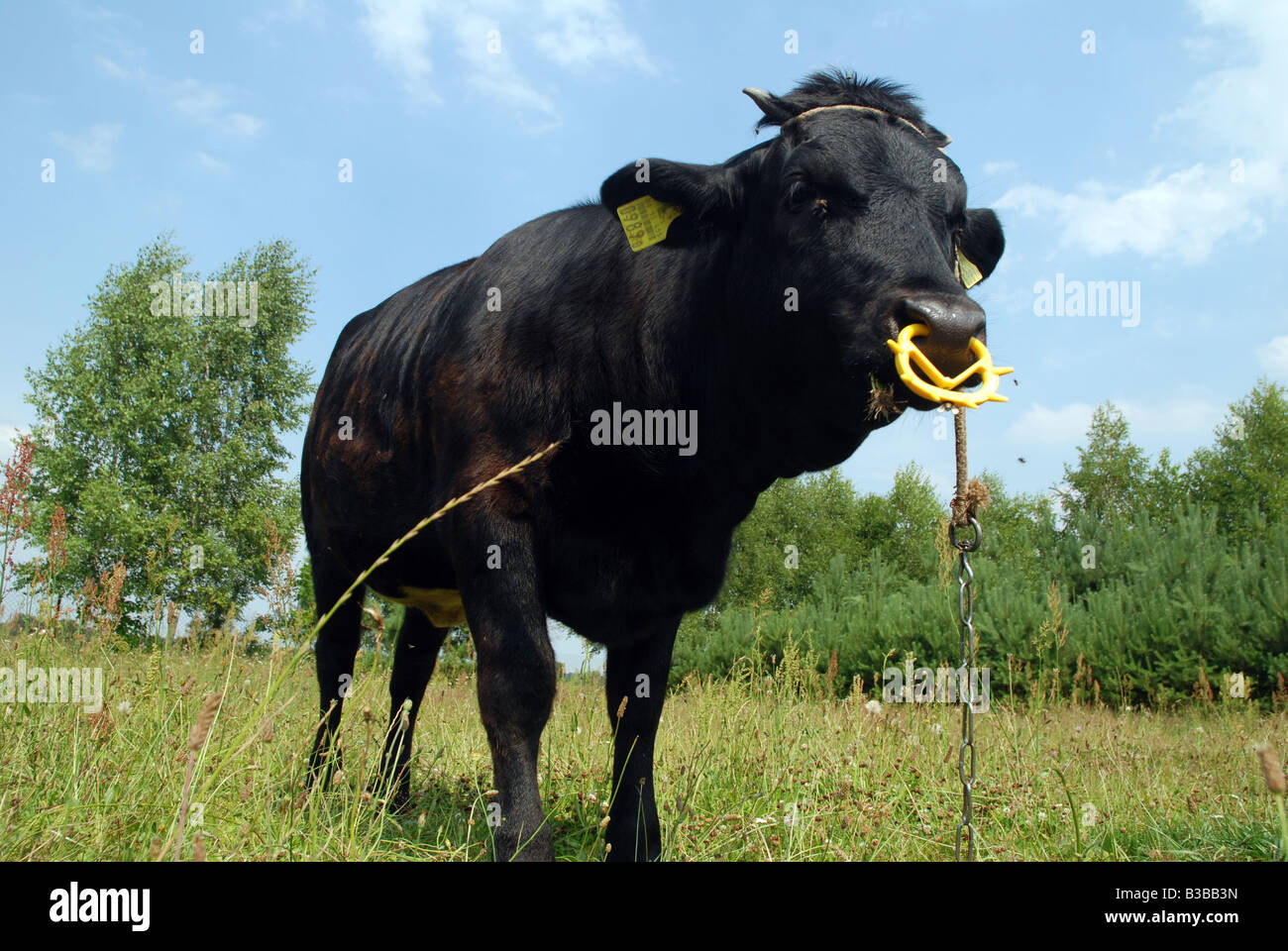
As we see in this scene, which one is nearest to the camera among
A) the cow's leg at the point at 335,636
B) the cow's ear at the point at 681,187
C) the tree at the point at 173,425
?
the cow's ear at the point at 681,187

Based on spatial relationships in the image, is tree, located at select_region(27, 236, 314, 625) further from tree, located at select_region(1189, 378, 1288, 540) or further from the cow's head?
tree, located at select_region(1189, 378, 1288, 540)

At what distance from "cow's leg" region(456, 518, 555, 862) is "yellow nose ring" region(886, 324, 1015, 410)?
142 cm

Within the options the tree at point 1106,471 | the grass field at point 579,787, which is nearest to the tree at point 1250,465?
the tree at point 1106,471

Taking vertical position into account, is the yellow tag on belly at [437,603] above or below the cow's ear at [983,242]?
below

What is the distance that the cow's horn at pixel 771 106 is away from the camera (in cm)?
327

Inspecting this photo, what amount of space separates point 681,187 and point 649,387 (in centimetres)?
78

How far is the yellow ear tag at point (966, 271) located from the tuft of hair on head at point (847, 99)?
52cm

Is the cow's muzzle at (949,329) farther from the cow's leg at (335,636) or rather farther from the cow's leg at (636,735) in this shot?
the cow's leg at (335,636)

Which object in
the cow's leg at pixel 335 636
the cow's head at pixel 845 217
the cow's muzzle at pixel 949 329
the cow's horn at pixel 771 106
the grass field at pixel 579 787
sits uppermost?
the cow's horn at pixel 771 106

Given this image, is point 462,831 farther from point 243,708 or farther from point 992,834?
point 992,834

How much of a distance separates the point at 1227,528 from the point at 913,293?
153 feet

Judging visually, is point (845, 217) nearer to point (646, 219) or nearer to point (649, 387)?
point (646, 219)

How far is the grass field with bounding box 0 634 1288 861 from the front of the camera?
8.45ft

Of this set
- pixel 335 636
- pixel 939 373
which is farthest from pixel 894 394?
pixel 335 636
